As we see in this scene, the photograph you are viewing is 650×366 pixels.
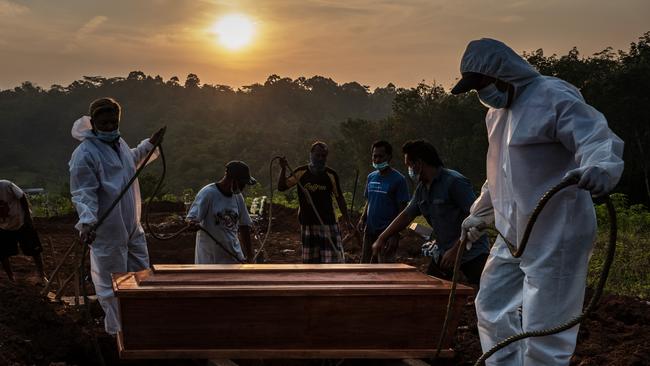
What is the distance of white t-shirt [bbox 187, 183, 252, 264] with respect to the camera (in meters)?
6.30

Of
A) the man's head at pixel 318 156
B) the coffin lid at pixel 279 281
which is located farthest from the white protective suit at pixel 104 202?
the man's head at pixel 318 156

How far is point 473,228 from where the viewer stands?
397cm

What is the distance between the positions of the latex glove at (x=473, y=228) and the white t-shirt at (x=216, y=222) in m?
2.80

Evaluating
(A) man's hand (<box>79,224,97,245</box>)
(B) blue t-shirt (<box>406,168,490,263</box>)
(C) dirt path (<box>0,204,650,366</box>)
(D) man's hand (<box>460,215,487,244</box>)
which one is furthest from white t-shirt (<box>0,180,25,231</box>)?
(D) man's hand (<box>460,215,487,244</box>)

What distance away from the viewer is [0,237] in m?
8.46

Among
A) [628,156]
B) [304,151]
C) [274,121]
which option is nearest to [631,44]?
[628,156]

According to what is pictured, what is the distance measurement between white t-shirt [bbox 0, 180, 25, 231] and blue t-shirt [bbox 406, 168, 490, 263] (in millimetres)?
5146

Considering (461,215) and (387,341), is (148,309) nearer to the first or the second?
(387,341)

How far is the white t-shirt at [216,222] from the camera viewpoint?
630cm

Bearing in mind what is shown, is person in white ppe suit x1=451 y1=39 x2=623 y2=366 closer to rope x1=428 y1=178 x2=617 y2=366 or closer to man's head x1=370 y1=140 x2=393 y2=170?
rope x1=428 y1=178 x2=617 y2=366

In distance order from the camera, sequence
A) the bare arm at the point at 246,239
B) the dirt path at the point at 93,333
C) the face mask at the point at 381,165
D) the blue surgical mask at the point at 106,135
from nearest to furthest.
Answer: the dirt path at the point at 93,333 < the blue surgical mask at the point at 106,135 < the bare arm at the point at 246,239 < the face mask at the point at 381,165

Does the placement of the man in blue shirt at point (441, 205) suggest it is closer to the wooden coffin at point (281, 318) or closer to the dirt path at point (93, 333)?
the dirt path at point (93, 333)

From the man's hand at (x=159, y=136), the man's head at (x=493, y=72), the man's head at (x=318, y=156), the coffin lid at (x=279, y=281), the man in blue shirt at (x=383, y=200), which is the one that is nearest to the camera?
the man's head at (x=493, y=72)

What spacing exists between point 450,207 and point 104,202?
2.55 meters
